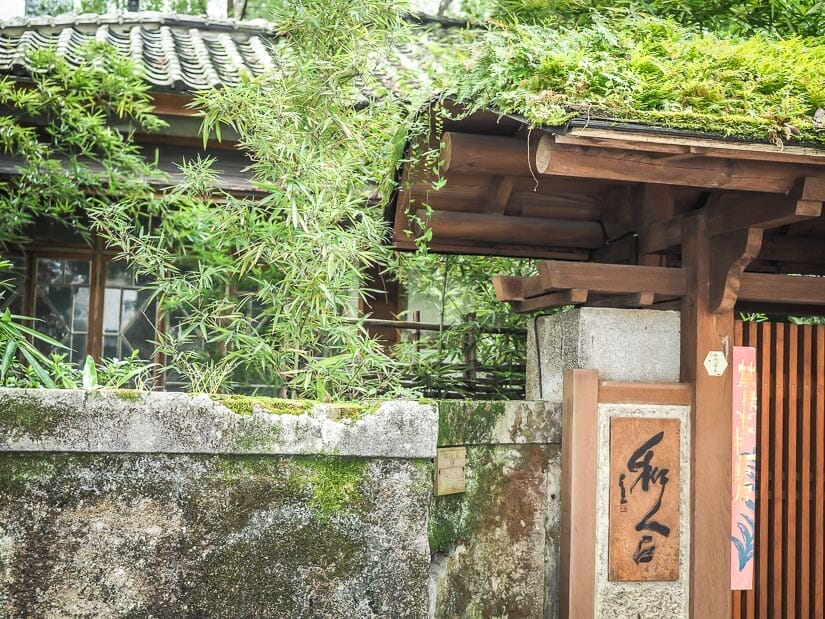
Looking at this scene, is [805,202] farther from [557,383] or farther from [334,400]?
[334,400]

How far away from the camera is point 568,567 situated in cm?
433

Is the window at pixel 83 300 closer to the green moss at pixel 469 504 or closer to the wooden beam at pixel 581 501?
the green moss at pixel 469 504

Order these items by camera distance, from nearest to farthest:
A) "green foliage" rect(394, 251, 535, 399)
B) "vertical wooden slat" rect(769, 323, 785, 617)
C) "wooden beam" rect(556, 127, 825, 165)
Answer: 1. "wooden beam" rect(556, 127, 825, 165)
2. "vertical wooden slat" rect(769, 323, 785, 617)
3. "green foliage" rect(394, 251, 535, 399)

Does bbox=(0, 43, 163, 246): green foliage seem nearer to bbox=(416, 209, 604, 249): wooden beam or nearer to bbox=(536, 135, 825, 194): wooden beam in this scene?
bbox=(416, 209, 604, 249): wooden beam

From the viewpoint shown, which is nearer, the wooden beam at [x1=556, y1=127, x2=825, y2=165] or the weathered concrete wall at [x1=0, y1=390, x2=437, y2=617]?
the weathered concrete wall at [x1=0, y1=390, x2=437, y2=617]

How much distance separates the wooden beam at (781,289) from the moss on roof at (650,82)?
3.80 ft

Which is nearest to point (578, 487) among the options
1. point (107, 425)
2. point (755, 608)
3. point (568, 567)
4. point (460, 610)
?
point (568, 567)

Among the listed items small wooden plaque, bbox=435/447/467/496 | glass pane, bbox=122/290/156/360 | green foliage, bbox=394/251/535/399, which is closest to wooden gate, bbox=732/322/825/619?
small wooden plaque, bbox=435/447/467/496

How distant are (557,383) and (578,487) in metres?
0.70

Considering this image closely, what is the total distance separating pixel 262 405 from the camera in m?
3.14

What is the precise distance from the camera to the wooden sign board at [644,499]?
4.38 meters

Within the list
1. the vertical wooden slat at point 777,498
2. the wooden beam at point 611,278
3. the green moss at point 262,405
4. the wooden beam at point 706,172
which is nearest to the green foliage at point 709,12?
the wooden beam at point 611,278

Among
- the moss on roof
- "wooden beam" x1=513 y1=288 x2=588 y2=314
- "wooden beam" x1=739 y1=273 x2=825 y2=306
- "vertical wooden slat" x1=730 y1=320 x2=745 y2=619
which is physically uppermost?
the moss on roof

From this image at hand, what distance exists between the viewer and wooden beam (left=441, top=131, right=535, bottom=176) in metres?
4.31
